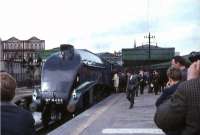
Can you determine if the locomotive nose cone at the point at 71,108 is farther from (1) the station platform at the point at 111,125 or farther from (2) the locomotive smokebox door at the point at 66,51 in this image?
(1) the station platform at the point at 111,125

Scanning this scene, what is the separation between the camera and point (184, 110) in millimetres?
4730

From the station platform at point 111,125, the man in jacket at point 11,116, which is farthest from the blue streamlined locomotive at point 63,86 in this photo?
the man in jacket at point 11,116

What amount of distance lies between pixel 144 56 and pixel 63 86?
215ft

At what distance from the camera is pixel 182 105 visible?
4.70 m

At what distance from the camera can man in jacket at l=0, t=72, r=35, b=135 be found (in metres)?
4.51

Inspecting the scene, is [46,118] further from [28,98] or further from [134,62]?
[134,62]

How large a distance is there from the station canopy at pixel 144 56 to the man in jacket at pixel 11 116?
79837mm

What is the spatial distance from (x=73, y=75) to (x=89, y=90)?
173cm

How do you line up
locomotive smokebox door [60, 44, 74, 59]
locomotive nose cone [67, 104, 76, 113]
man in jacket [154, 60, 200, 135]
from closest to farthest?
man in jacket [154, 60, 200, 135], locomotive nose cone [67, 104, 76, 113], locomotive smokebox door [60, 44, 74, 59]

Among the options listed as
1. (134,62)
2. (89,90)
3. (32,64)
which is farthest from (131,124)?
(134,62)

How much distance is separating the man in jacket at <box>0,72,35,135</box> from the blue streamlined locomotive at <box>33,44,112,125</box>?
66.3 ft

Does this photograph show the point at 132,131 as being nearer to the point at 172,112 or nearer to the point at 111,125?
the point at 111,125

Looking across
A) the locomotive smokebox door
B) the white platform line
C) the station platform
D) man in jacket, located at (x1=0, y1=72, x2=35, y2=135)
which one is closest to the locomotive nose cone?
the locomotive smokebox door

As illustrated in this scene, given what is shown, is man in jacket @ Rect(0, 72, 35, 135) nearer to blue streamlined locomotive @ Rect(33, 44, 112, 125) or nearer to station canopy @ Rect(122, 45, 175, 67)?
blue streamlined locomotive @ Rect(33, 44, 112, 125)
